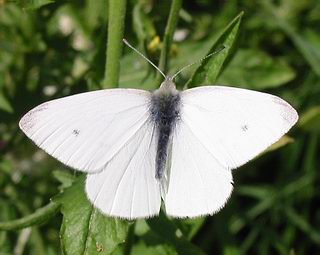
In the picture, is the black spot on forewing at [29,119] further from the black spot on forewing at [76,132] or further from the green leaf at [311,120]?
the green leaf at [311,120]

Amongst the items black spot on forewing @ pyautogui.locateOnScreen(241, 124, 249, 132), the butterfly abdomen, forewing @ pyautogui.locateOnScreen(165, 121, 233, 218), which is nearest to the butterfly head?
the butterfly abdomen

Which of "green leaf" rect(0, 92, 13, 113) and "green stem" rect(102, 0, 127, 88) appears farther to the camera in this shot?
"green leaf" rect(0, 92, 13, 113)

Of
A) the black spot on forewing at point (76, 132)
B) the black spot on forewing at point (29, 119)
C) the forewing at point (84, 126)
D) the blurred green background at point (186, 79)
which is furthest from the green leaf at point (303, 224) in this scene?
the black spot on forewing at point (29, 119)

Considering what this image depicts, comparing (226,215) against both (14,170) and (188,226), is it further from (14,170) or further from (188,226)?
(14,170)

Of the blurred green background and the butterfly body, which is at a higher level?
the butterfly body

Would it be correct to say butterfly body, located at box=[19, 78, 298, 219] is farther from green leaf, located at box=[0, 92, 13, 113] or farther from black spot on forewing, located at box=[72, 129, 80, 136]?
green leaf, located at box=[0, 92, 13, 113]

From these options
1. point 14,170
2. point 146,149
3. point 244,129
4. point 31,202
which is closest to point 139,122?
point 146,149

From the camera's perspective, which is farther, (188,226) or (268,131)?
(188,226)
